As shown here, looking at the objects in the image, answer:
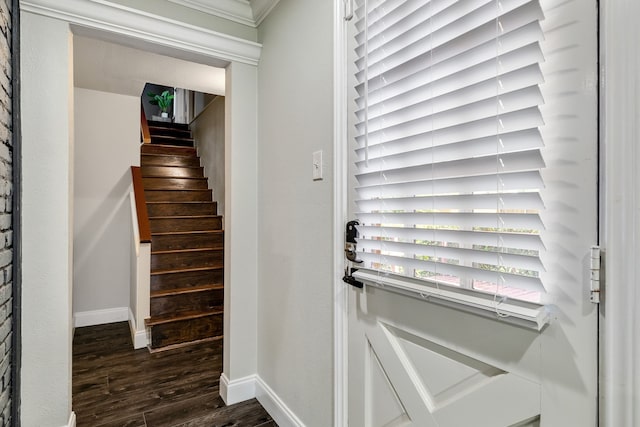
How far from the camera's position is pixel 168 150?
536 centimetres

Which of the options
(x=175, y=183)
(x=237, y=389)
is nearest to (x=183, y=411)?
(x=237, y=389)

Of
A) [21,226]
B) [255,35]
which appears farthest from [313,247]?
[255,35]

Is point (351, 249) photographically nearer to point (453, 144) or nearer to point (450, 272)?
point (450, 272)

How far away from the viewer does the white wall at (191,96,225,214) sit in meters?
4.71

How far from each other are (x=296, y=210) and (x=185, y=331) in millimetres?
2080

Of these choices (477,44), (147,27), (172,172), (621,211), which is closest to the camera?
(621,211)

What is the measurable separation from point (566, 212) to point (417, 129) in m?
0.46

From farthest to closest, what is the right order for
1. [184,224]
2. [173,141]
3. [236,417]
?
1. [173,141]
2. [184,224]
3. [236,417]

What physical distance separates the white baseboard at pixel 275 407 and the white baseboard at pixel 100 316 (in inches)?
93.6

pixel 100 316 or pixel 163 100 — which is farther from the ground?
pixel 163 100

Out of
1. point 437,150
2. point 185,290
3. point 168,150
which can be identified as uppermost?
point 168,150

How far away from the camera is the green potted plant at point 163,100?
23.8ft

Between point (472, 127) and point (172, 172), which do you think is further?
point (172, 172)

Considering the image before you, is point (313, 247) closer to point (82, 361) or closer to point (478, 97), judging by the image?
point (478, 97)
